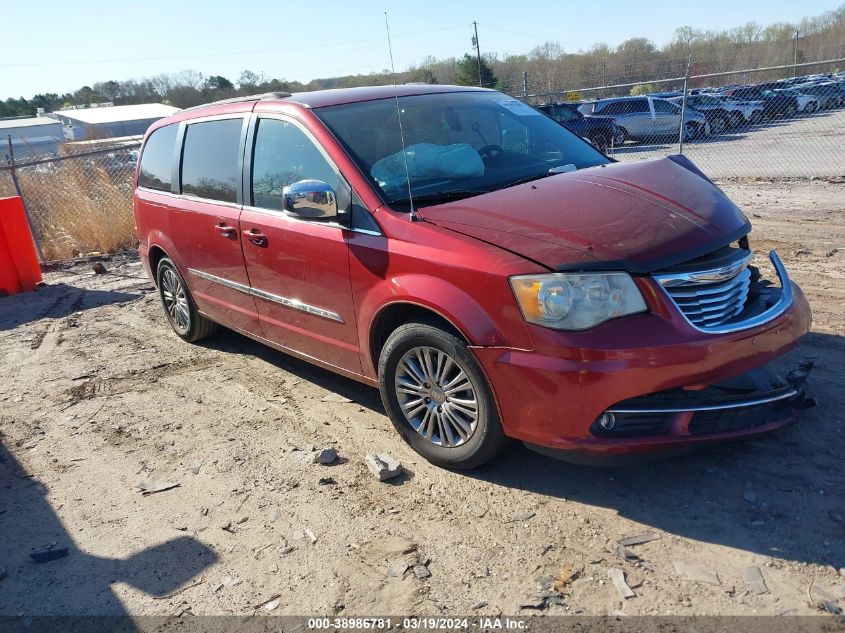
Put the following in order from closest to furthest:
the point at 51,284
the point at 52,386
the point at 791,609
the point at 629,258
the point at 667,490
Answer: the point at 791,609, the point at 629,258, the point at 667,490, the point at 52,386, the point at 51,284

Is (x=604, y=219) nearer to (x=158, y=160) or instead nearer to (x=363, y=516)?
(x=363, y=516)

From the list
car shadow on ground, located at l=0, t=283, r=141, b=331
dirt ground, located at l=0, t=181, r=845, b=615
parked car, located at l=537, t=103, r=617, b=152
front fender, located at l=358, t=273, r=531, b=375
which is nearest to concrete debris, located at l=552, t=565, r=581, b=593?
dirt ground, located at l=0, t=181, r=845, b=615

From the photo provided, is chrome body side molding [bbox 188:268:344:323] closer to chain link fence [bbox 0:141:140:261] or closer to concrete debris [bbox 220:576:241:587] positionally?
concrete debris [bbox 220:576:241:587]

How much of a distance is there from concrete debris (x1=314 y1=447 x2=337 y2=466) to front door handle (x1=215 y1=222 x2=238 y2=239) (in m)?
1.70

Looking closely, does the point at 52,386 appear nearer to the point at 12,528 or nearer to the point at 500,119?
the point at 12,528

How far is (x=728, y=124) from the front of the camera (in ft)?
77.6

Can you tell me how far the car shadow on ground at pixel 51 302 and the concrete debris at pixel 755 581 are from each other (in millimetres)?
7594

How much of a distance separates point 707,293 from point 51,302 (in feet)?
26.8

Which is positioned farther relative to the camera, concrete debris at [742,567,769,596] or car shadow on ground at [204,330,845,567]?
car shadow on ground at [204,330,845,567]

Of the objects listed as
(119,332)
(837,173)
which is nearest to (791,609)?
(119,332)

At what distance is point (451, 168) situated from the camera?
4.06 m

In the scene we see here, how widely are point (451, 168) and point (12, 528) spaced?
310 cm

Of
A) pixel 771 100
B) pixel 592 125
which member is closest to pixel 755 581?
pixel 592 125

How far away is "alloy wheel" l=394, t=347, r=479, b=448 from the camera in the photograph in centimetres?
348
